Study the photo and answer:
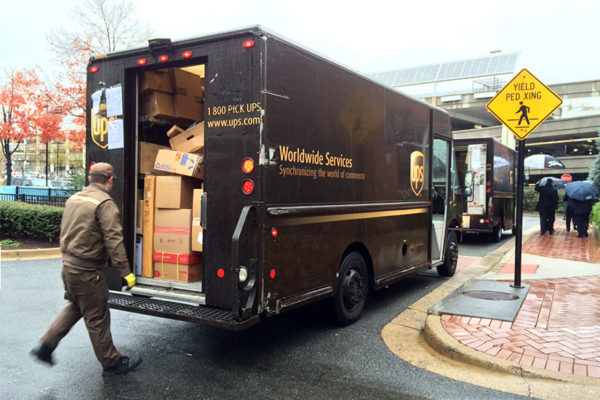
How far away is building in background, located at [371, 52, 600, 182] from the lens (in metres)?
43.2

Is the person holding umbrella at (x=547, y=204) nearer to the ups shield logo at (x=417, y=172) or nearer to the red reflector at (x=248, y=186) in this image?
the ups shield logo at (x=417, y=172)

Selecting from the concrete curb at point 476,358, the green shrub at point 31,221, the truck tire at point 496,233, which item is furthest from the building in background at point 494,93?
the concrete curb at point 476,358

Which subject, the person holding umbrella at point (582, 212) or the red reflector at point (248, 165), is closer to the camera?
the red reflector at point (248, 165)

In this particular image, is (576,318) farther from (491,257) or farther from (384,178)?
(491,257)

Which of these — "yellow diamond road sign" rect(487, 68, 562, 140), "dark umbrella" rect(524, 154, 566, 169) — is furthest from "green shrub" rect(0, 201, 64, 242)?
"dark umbrella" rect(524, 154, 566, 169)

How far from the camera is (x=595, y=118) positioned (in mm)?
40438

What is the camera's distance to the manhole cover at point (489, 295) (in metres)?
6.27

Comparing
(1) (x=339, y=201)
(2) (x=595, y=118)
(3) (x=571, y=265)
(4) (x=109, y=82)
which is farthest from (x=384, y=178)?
(2) (x=595, y=118)

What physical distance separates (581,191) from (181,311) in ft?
43.1

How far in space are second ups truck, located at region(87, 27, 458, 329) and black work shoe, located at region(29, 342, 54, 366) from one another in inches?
28.2

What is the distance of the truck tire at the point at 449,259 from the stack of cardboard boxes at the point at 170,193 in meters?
4.97

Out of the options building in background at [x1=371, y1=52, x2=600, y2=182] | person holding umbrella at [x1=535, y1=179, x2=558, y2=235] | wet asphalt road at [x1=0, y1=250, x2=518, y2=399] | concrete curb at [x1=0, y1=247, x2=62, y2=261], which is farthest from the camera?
building in background at [x1=371, y1=52, x2=600, y2=182]

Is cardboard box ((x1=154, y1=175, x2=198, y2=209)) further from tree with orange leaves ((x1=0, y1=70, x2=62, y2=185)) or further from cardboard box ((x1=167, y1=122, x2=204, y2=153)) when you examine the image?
tree with orange leaves ((x1=0, y1=70, x2=62, y2=185))

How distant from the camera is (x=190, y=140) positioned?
16.8ft
